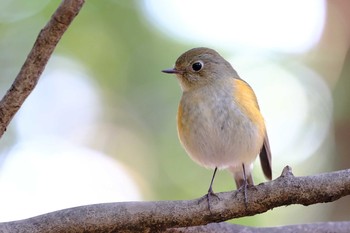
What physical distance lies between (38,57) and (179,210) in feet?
3.64

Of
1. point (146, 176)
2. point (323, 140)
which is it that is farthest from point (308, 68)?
point (146, 176)

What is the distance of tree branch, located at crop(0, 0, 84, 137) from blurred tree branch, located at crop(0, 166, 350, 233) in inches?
22.6

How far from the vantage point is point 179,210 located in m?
3.27

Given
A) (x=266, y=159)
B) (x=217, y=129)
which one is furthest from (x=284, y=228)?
(x=266, y=159)

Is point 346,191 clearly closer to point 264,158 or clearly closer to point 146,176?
point 264,158

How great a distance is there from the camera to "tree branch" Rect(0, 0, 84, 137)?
2890 millimetres

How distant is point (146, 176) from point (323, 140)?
1.91m

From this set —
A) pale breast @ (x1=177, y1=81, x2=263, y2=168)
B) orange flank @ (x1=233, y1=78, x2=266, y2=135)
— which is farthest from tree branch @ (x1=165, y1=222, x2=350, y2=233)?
orange flank @ (x1=233, y1=78, x2=266, y2=135)

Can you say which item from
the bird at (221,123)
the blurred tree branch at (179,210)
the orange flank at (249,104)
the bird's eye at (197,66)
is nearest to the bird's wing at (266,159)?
the bird at (221,123)

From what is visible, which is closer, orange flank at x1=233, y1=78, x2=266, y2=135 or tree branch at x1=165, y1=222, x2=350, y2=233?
tree branch at x1=165, y1=222, x2=350, y2=233

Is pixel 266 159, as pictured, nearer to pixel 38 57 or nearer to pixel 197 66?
pixel 197 66

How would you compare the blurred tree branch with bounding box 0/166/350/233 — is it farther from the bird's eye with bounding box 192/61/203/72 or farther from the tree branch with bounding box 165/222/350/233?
the bird's eye with bounding box 192/61/203/72

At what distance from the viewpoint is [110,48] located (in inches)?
265

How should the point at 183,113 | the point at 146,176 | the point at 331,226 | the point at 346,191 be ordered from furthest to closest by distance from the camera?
the point at 146,176
the point at 183,113
the point at 331,226
the point at 346,191
